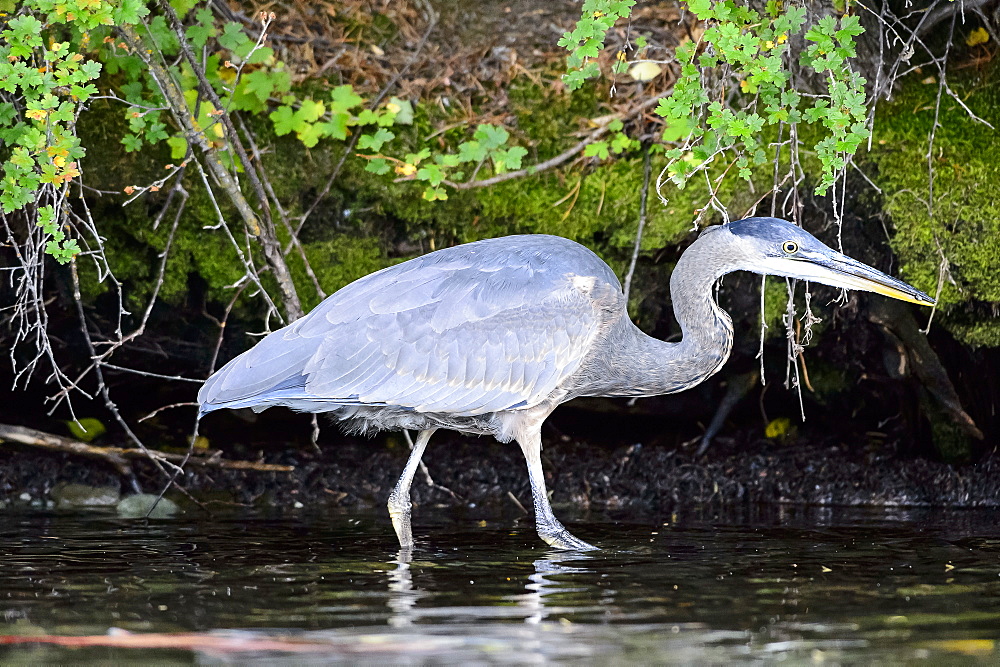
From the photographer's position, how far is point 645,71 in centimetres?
625

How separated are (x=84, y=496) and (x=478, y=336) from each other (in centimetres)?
259

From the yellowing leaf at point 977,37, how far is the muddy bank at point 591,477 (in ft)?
6.93

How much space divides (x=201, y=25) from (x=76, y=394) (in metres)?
2.19

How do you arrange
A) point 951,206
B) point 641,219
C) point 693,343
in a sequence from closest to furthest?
1. point 693,343
2. point 951,206
3. point 641,219

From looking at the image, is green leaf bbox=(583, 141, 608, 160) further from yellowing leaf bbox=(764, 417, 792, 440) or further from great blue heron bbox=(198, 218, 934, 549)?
yellowing leaf bbox=(764, 417, 792, 440)

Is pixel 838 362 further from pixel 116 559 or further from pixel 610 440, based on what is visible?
pixel 116 559

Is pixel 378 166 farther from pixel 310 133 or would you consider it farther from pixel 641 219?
pixel 641 219

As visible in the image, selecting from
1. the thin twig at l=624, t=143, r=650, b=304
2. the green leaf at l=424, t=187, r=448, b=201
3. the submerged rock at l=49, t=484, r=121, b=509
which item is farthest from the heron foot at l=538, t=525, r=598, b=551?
the submerged rock at l=49, t=484, r=121, b=509

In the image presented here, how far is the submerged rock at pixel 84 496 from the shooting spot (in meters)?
6.20

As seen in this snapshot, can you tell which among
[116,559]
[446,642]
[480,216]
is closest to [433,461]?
[480,216]

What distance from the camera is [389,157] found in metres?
5.94

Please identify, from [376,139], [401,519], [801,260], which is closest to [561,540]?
[401,519]

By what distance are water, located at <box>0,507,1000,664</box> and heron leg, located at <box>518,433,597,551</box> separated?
3.7 inches

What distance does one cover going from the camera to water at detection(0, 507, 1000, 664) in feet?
10.2
